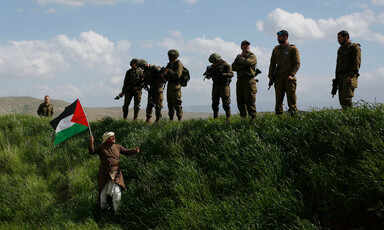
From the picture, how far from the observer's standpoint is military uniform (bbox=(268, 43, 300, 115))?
860 cm

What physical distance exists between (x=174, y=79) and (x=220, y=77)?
1806mm

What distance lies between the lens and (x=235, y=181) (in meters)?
6.64

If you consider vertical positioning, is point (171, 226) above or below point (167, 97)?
below

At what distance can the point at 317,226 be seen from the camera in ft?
16.9

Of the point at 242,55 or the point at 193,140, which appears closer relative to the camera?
the point at 193,140

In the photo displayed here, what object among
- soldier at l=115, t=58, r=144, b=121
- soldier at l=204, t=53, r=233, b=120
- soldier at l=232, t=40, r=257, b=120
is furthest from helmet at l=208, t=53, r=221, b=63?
soldier at l=115, t=58, r=144, b=121

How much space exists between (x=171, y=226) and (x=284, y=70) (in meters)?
4.65

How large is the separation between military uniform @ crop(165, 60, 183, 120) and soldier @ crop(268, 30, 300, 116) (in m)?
3.44

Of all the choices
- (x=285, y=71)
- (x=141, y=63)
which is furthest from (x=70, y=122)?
(x=285, y=71)

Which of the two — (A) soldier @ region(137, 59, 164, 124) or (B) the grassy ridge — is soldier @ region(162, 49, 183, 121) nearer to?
(A) soldier @ region(137, 59, 164, 124)

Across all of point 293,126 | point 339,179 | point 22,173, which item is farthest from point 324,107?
point 22,173

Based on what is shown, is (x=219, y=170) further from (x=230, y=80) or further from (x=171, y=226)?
(x=230, y=80)

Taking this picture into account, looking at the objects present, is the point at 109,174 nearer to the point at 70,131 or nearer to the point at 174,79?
the point at 70,131

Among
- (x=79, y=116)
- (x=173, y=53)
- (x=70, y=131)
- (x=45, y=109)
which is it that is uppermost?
(x=173, y=53)
